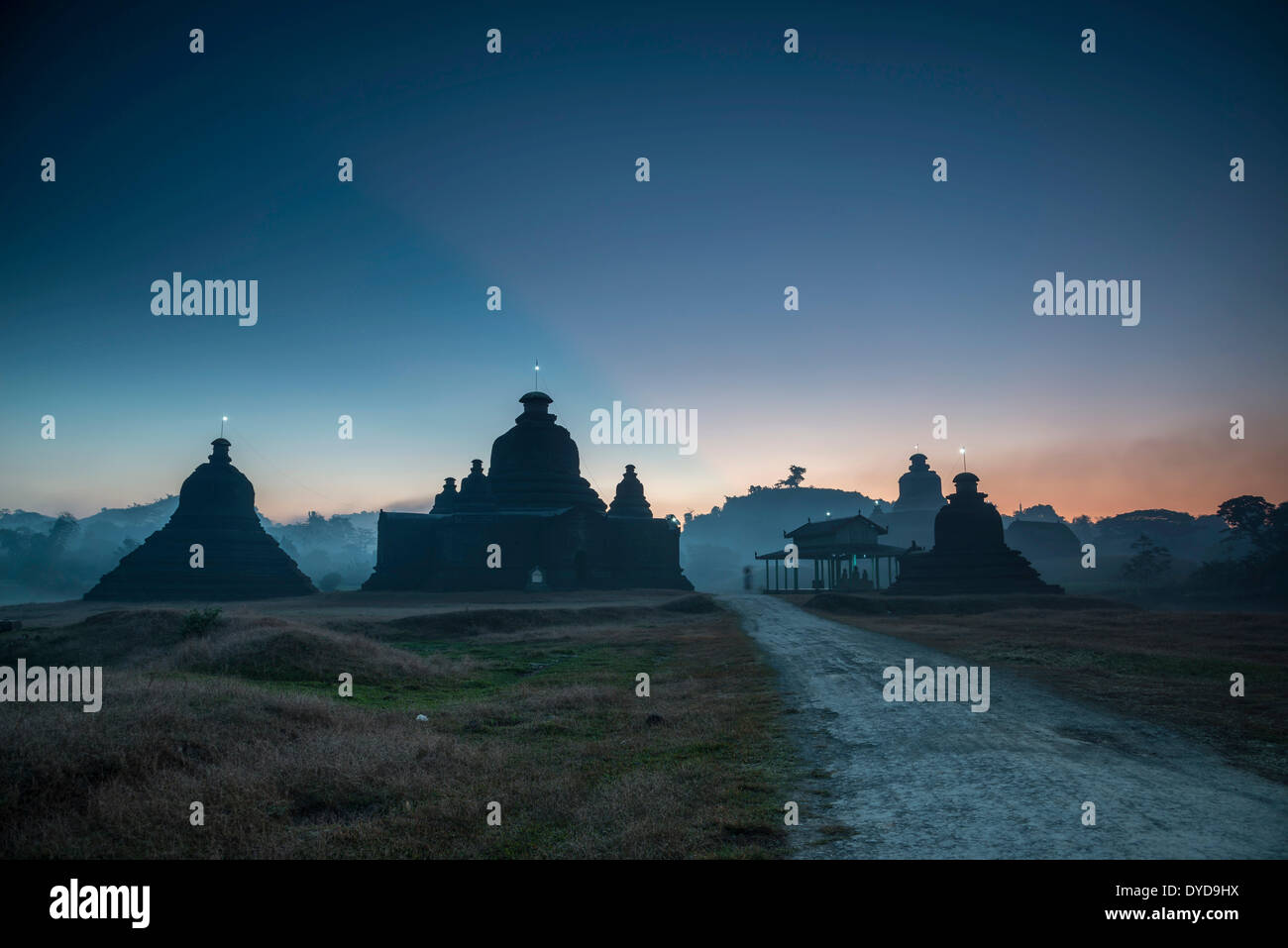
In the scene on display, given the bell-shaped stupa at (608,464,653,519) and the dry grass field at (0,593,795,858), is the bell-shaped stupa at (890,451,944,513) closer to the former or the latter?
the bell-shaped stupa at (608,464,653,519)

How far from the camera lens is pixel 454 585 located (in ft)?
166

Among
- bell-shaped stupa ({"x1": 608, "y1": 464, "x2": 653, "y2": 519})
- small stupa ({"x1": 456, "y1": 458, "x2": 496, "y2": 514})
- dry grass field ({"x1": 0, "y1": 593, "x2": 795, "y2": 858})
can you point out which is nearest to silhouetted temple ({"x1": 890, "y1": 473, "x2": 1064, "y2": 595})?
bell-shaped stupa ({"x1": 608, "y1": 464, "x2": 653, "y2": 519})

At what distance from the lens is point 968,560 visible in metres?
48.8

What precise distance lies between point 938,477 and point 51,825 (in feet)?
374

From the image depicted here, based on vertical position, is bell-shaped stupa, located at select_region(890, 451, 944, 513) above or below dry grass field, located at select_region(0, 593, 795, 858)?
above

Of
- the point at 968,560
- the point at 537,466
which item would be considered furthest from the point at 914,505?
the point at 537,466

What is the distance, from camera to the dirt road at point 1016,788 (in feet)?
17.2

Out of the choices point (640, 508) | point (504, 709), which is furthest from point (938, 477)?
point (504, 709)

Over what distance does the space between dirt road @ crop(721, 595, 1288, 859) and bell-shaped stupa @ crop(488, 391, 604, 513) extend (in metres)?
44.5

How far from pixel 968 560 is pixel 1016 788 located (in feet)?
153

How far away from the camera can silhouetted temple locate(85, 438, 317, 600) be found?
48.4 meters

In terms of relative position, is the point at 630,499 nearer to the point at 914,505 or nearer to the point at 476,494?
the point at 476,494

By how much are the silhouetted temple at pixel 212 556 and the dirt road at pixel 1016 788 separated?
50607 mm
